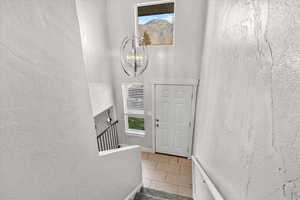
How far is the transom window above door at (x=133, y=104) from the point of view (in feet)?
12.8

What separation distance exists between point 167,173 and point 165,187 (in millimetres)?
421

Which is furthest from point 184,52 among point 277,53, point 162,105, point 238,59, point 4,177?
point 4,177

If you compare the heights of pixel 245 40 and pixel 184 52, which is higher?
pixel 184 52

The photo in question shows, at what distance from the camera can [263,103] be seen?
630 mm

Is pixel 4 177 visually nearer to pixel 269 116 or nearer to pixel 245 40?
pixel 269 116

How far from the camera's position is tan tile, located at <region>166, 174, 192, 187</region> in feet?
9.86

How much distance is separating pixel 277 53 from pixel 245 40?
13.4 inches

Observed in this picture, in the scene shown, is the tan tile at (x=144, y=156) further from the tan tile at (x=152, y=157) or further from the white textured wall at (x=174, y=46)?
the white textured wall at (x=174, y=46)

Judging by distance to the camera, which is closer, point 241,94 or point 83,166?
point 241,94

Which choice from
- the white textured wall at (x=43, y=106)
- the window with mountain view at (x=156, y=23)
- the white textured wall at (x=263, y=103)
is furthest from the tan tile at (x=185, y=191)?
the window with mountain view at (x=156, y=23)

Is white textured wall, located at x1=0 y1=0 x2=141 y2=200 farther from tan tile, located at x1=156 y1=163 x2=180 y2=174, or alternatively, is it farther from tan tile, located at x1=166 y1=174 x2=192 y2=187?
tan tile, located at x1=156 y1=163 x2=180 y2=174

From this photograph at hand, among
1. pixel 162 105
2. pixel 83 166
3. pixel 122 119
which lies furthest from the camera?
pixel 122 119

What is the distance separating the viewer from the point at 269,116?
58 centimetres

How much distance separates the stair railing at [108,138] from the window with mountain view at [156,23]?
2.45 metres
